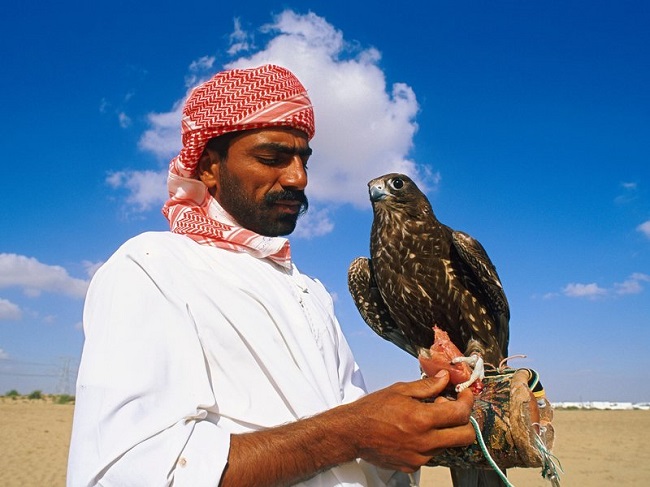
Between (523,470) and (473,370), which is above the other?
(473,370)

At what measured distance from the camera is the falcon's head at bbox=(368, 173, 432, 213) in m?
3.72

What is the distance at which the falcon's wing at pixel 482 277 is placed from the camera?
354cm

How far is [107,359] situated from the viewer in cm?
140

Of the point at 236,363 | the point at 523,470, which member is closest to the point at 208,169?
the point at 236,363

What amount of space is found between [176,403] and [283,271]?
838 mm

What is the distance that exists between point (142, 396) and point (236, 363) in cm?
33

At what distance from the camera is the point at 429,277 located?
3.54m

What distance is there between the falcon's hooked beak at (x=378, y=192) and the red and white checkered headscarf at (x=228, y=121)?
4.80 ft

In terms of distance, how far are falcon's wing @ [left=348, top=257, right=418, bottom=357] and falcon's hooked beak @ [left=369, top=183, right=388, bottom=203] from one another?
1.56 ft

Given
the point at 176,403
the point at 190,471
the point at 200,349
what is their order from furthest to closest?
the point at 200,349, the point at 176,403, the point at 190,471

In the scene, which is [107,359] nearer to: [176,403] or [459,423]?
[176,403]

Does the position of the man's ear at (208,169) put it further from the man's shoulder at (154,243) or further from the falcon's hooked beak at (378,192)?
the falcon's hooked beak at (378,192)

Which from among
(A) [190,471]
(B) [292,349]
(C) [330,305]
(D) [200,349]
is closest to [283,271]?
(C) [330,305]

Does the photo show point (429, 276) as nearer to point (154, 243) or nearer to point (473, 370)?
point (473, 370)
